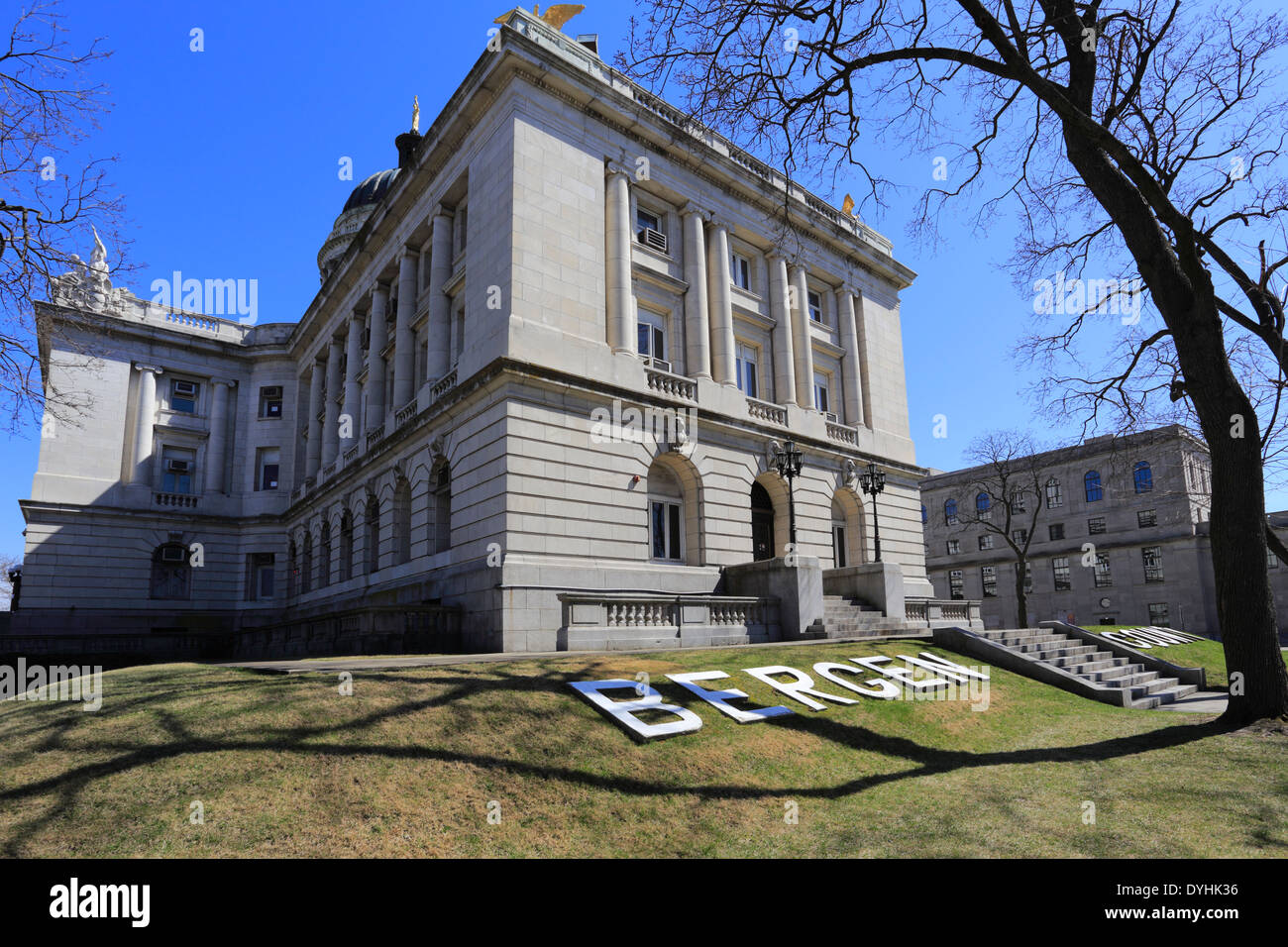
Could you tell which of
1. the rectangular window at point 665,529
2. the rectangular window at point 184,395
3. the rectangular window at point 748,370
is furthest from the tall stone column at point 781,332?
the rectangular window at point 184,395

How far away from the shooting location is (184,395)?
43.8 m

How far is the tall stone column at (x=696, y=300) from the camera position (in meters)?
27.0

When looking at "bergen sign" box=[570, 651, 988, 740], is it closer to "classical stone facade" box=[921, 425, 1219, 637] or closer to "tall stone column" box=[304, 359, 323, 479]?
"tall stone column" box=[304, 359, 323, 479]

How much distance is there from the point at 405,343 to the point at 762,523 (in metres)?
15.7

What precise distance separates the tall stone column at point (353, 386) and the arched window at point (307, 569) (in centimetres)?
627

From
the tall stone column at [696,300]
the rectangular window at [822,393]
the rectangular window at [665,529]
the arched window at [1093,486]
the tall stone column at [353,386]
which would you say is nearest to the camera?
the rectangular window at [665,529]

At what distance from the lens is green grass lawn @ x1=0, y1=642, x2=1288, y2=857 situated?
650cm

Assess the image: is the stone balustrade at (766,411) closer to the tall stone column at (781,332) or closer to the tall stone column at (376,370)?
the tall stone column at (781,332)

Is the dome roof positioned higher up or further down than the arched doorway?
higher up

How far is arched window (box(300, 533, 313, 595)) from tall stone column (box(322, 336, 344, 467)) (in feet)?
15.1

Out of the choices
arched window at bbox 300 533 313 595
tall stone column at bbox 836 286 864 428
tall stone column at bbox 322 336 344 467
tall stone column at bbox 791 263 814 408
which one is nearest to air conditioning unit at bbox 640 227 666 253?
tall stone column at bbox 791 263 814 408

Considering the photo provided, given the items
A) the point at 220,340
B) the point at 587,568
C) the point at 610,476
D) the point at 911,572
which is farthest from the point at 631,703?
the point at 220,340
